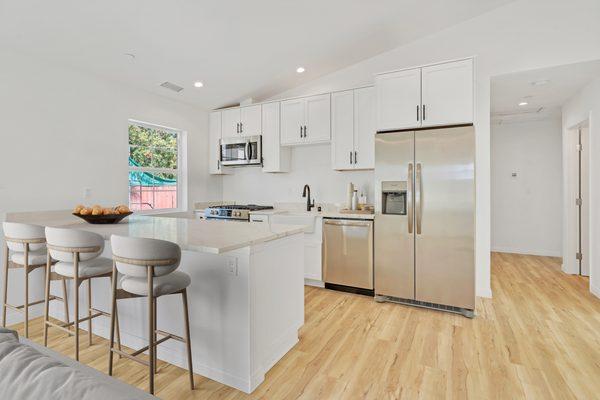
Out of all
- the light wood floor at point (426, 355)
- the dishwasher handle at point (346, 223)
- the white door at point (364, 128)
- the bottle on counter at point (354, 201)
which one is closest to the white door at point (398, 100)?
the white door at point (364, 128)

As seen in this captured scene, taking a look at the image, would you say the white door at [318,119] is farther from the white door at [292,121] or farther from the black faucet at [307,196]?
the black faucet at [307,196]

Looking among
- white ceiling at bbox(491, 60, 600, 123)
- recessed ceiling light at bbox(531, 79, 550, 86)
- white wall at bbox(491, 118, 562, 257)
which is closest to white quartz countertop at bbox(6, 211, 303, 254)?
white ceiling at bbox(491, 60, 600, 123)

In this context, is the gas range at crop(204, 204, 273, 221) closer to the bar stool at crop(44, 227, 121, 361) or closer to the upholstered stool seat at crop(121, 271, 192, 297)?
the bar stool at crop(44, 227, 121, 361)

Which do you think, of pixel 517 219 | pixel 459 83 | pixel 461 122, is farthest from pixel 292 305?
pixel 517 219

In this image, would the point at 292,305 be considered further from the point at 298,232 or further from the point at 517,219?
the point at 517,219

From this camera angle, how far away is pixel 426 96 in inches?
126

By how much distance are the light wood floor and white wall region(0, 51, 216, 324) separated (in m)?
1.25

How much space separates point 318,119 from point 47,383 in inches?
148

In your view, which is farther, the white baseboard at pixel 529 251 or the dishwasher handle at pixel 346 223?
the white baseboard at pixel 529 251

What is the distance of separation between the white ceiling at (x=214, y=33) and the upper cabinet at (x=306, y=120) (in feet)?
1.37

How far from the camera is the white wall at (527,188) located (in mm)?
5582

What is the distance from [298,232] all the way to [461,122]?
201 cm

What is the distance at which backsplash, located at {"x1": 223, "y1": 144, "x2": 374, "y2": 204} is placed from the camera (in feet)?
14.2

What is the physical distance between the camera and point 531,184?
5746 millimetres
